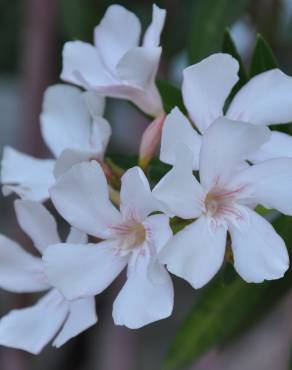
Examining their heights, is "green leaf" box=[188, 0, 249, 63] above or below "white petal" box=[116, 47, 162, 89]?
below

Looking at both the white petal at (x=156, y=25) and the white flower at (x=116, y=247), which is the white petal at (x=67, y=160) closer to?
the white flower at (x=116, y=247)

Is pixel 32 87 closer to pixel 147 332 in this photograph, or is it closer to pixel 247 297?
pixel 247 297

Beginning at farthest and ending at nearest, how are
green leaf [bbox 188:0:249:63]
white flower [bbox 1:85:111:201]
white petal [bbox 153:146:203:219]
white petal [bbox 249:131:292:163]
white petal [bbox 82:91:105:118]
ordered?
green leaf [bbox 188:0:249:63], white flower [bbox 1:85:111:201], white petal [bbox 82:91:105:118], white petal [bbox 249:131:292:163], white petal [bbox 153:146:203:219]

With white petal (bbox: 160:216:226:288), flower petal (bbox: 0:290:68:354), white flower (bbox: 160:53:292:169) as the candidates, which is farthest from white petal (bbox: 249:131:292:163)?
flower petal (bbox: 0:290:68:354)

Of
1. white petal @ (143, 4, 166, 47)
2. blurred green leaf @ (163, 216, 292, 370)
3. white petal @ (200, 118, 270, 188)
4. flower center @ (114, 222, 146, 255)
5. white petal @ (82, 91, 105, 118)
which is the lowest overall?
blurred green leaf @ (163, 216, 292, 370)

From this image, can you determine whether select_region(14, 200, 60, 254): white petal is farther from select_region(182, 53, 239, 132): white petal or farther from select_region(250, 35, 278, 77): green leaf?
select_region(250, 35, 278, 77): green leaf

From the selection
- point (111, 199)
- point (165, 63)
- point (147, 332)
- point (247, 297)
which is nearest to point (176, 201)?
point (111, 199)
